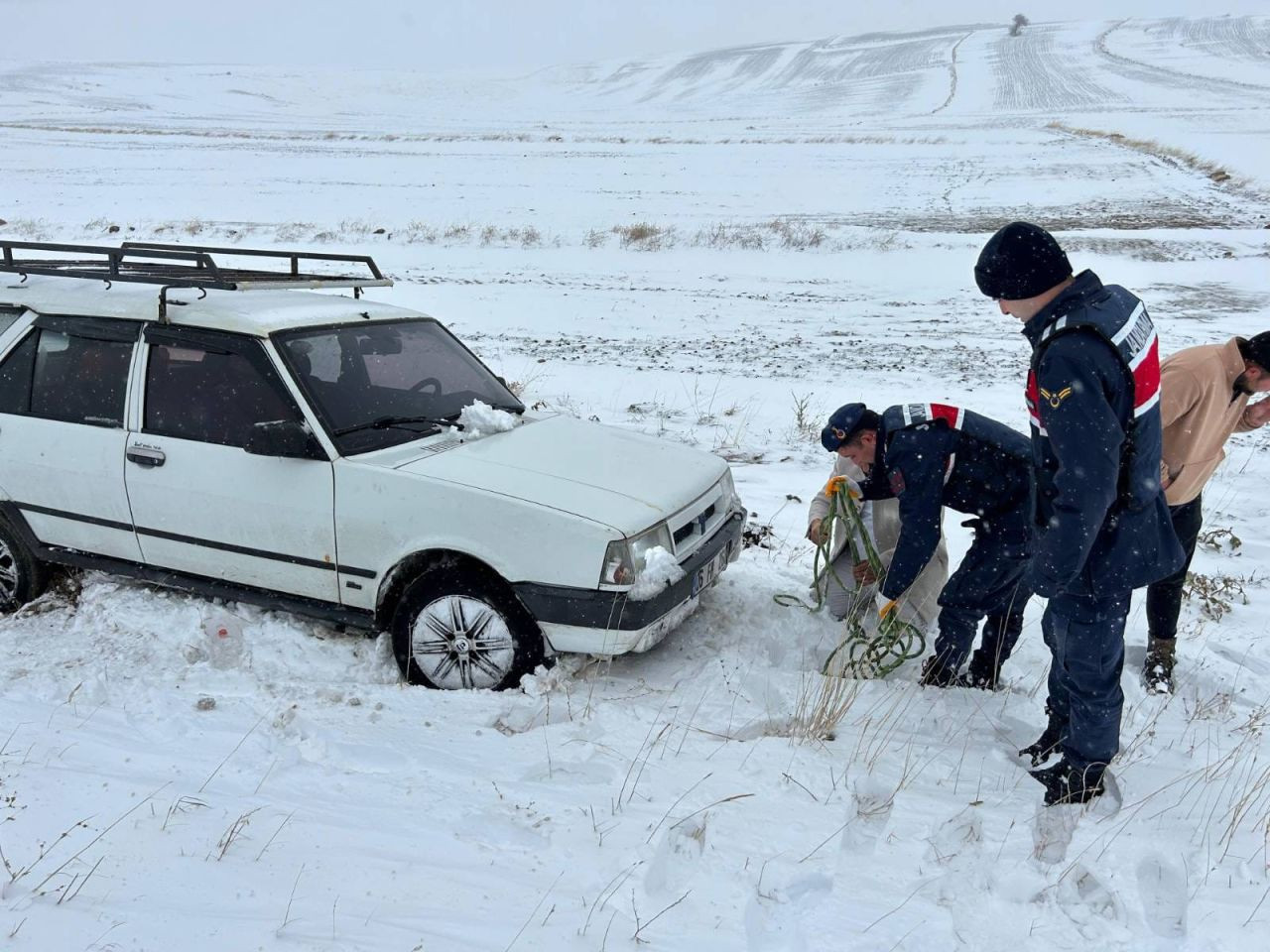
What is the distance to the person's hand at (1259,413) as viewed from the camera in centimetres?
385

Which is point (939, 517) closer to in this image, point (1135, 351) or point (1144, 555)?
point (1144, 555)

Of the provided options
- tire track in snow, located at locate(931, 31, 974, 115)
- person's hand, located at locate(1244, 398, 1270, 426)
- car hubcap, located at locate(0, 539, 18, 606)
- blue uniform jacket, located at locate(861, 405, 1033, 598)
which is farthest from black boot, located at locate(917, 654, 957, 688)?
tire track in snow, located at locate(931, 31, 974, 115)

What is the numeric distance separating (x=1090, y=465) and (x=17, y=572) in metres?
4.96

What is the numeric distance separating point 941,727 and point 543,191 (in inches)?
1033

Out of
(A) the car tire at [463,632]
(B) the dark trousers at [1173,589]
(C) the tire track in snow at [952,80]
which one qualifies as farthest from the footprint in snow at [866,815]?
(C) the tire track in snow at [952,80]

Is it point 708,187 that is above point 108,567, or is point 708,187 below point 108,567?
above

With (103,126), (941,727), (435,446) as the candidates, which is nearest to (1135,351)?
(941,727)

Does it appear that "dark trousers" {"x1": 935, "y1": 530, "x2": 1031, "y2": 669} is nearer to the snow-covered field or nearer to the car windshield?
the snow-covered field

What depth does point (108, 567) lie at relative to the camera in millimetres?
4504

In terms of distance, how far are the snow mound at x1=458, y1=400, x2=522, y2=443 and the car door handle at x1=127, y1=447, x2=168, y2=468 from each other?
4.49 ft

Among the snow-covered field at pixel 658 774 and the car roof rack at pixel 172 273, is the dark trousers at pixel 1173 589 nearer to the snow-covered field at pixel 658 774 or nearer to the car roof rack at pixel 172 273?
the snow-covered field at pixel 658 774

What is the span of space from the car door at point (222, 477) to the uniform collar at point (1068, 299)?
2830 millimetres

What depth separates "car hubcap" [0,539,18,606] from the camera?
4.71 metres

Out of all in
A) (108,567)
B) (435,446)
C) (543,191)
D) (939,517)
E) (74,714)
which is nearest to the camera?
(74,714)
